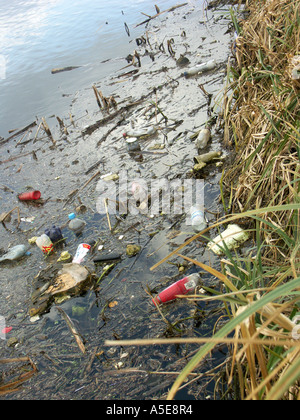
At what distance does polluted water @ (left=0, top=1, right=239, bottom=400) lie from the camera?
2.10 m

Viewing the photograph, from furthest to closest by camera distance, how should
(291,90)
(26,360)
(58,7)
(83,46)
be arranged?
(58,7) < (83,46) < (291,90) < (26,360)

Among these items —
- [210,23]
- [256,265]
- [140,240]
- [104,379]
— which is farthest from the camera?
[210,23]

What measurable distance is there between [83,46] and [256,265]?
8.48 meters

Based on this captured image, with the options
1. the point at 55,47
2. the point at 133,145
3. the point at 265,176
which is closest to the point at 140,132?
the point at 133,145

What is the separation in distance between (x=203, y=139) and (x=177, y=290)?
2.06 metres

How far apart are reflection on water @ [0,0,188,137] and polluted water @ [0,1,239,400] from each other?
1.39 ft

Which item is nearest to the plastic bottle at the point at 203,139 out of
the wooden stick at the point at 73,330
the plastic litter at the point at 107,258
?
the plastic litter at the point at 107,258

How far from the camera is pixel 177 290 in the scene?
7.53ft

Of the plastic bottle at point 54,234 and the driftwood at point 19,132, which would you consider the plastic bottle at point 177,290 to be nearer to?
the plastic bottle at point 54,234

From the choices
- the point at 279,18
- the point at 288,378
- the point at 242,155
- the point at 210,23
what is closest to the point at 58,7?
the point at 210,23

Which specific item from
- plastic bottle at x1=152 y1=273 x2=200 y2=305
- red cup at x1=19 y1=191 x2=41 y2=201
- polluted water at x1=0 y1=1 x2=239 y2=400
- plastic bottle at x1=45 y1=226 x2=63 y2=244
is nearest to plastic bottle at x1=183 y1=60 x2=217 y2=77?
polluted water at x1=0 y1=1 x2=239 y2=400

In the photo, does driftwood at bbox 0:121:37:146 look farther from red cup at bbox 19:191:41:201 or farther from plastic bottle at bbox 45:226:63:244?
plastic bottle at bbox 45:226:63:244

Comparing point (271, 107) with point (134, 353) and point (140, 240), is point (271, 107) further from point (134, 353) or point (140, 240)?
point (134, 353)

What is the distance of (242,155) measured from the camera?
299 centimetres
